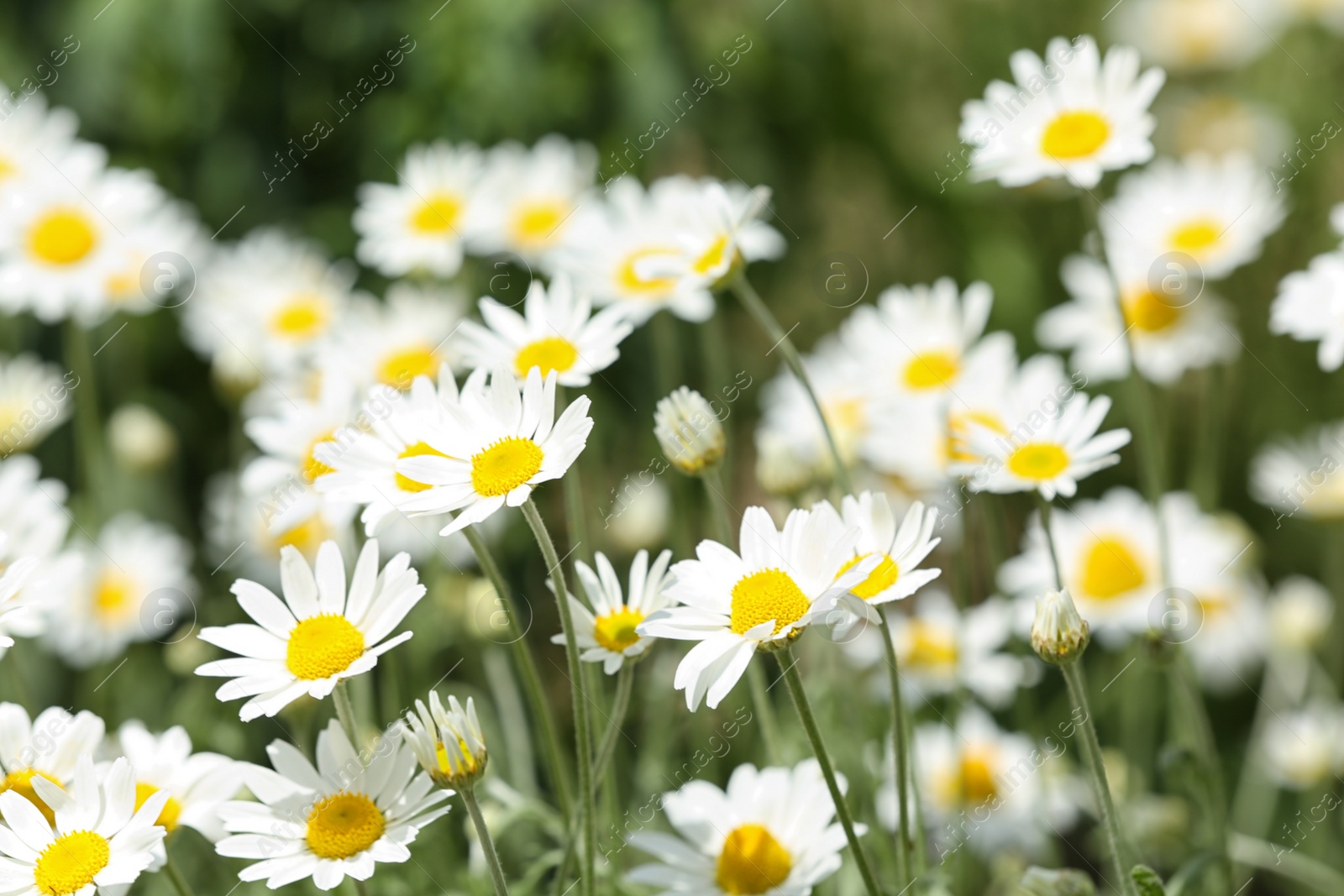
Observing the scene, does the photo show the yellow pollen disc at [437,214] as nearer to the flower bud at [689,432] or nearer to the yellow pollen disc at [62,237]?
the yellow pollen disc at [62,237]

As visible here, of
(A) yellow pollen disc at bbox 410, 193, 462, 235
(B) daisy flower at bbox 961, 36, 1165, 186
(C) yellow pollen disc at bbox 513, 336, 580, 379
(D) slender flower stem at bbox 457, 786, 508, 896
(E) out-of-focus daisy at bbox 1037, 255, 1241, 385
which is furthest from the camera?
(A) yellow pollen disc at bbox 410, 193, 462, 235

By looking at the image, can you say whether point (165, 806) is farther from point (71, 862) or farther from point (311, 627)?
point (311, 627)

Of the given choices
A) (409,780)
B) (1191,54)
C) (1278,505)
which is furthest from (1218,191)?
(1191,54)

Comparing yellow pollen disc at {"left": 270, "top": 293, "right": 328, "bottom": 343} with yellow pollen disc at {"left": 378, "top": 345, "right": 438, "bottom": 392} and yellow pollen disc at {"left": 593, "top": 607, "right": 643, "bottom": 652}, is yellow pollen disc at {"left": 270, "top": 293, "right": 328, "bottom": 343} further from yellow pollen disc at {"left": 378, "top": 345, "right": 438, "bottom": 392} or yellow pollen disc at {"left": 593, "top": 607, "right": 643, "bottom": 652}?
yellow pollen disc at {"left": 593, "top": 607, "right": 643, "bottom": 652}

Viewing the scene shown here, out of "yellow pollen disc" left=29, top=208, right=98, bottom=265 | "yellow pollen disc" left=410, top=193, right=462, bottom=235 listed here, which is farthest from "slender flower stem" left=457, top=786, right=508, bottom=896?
"yellow pollen disc" left=29, top=208, right=98, bottom=265

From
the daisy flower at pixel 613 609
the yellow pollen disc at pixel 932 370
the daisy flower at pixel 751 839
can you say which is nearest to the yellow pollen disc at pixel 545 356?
the daisy flower at pixel 613 609

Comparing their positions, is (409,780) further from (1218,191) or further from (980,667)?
(1218,191)
